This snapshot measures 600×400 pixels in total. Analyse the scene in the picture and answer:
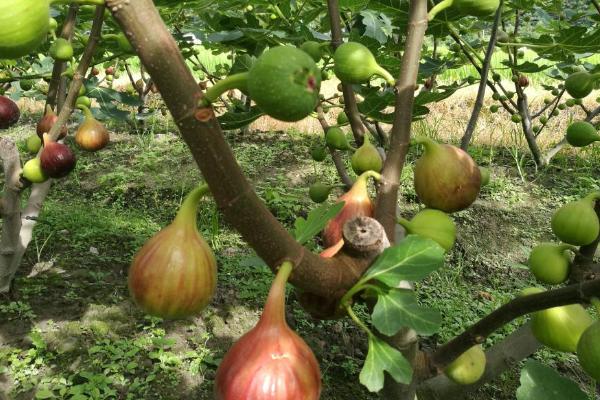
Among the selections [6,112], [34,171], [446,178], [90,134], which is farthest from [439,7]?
[90,134]

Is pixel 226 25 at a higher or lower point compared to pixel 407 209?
higher

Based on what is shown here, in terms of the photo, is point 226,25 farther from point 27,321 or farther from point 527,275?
point 527,275

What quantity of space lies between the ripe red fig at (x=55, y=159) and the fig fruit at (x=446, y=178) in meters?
1.31

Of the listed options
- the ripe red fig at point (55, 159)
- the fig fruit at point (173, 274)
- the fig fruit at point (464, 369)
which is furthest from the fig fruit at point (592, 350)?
the ripe red fig at point (55, 159)

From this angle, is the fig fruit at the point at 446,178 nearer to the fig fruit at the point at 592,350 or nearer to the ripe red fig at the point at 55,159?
the fig fruit at the point at 592,350

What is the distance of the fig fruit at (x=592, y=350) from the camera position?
2.47ft

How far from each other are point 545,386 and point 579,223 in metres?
0.34

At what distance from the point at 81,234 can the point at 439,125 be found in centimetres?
440

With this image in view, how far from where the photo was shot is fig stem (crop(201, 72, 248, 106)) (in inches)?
21.9

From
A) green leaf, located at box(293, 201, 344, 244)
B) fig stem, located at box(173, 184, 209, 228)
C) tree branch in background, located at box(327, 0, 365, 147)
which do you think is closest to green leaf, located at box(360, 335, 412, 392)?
green leaf, located at box(293, 201, 344, 244)

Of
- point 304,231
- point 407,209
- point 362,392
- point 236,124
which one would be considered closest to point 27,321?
point 362,392

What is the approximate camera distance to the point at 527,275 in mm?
3668

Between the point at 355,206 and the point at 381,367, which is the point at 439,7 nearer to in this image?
the point at 355,206

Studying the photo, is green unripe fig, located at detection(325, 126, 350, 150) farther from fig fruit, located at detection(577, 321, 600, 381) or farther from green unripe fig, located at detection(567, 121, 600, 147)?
fig fruit, located at detection(577, 321, 600, 381)
